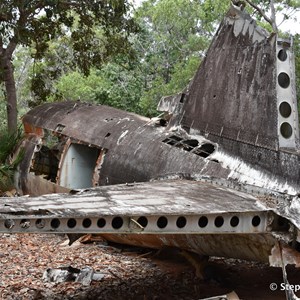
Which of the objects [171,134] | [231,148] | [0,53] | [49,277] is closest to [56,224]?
[49,277]

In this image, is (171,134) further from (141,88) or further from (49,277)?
(141,88)

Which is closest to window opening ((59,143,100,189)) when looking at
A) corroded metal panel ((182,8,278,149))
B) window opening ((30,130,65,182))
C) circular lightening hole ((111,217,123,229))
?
window opening ((30,130,65,182))

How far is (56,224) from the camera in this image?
6367 mm

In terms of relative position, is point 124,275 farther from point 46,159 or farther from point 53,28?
point 53,28

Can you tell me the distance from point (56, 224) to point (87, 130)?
7.04 metres

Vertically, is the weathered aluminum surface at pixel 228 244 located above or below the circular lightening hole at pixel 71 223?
below

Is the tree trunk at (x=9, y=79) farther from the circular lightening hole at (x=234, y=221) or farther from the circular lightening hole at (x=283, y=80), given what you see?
the circular lightening hole at (x=234, y=221)

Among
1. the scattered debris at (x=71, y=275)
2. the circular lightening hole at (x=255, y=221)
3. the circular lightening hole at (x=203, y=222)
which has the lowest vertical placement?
the scattered debris at (x=71, y=275)

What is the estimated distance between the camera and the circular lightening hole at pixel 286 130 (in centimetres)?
933

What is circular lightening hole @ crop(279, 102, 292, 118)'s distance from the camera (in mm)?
9375

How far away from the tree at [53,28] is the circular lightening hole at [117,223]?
12690 millimetres

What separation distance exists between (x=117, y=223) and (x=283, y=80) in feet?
14.7

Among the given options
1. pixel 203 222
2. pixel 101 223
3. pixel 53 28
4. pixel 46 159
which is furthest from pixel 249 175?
pixel 53 28

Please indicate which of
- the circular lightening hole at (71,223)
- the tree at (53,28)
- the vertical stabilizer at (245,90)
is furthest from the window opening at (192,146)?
the tree at (53,28)
